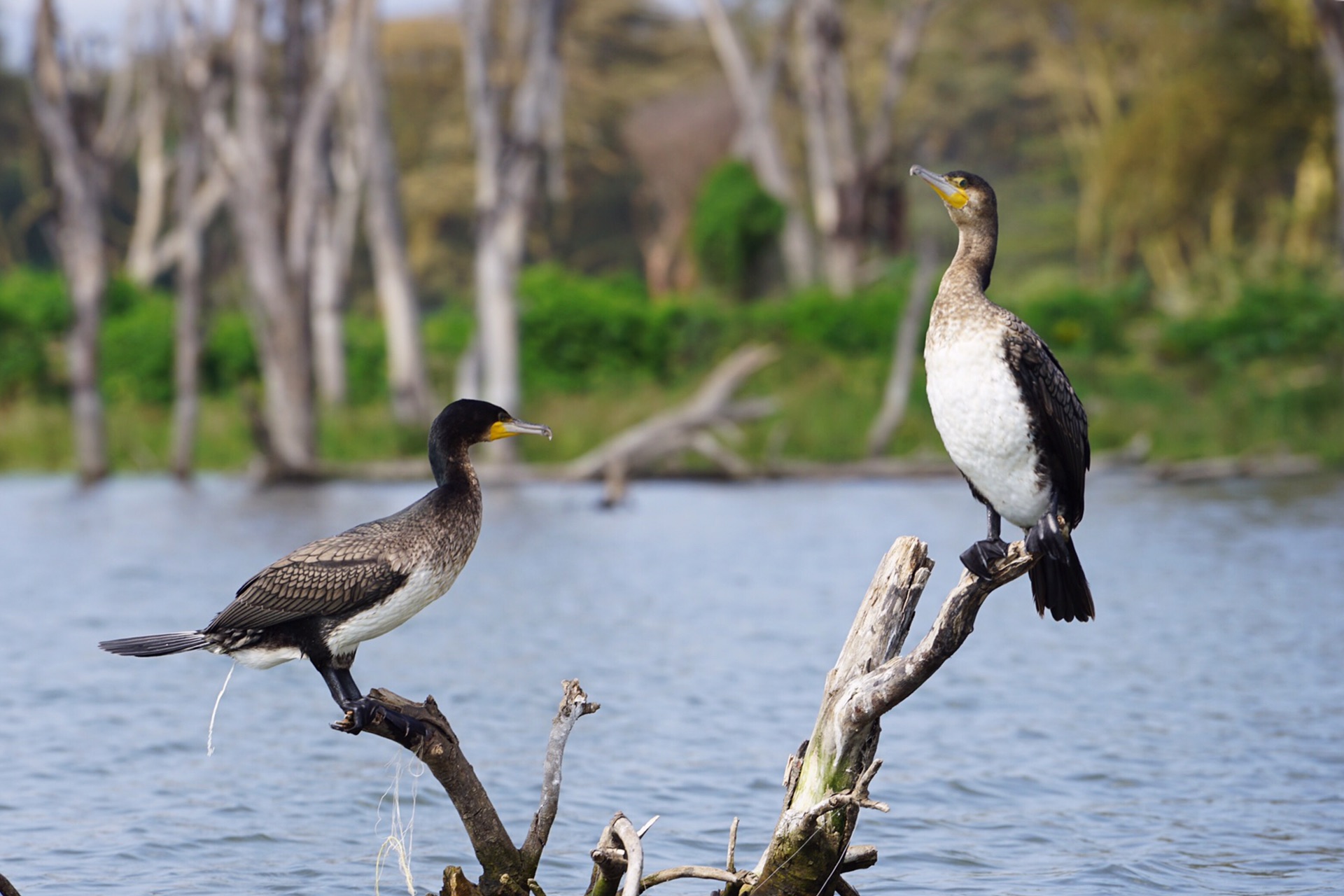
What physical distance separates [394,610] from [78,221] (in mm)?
20484

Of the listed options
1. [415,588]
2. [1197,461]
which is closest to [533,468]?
[1197,461]

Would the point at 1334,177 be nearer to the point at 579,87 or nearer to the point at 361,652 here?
the point at 579,87

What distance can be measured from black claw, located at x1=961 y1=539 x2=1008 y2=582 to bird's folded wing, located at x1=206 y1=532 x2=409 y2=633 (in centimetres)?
171

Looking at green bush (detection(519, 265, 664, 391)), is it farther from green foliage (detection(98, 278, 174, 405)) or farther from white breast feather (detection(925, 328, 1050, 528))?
white breast feather (detection(925, 328, 1050, 528))

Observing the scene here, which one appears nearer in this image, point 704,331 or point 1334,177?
point 704,331

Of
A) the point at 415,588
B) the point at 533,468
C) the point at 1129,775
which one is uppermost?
the point at 415,588

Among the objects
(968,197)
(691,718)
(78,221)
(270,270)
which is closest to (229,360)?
(78,221)

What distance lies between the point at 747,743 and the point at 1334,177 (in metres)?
29.0

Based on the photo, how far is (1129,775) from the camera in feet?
29.7

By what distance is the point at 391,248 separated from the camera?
26484 millimetres

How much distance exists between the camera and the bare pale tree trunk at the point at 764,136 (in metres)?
32.9

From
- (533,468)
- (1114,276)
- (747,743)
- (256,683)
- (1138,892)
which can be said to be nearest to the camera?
(1138,892)

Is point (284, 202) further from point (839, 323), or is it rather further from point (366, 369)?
point (839, 323)

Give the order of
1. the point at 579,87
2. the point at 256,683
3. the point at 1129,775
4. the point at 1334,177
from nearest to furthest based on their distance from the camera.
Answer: the point at 1129,775 < the point at 256,683 < the point at 1334,177 < the point at 579,87
